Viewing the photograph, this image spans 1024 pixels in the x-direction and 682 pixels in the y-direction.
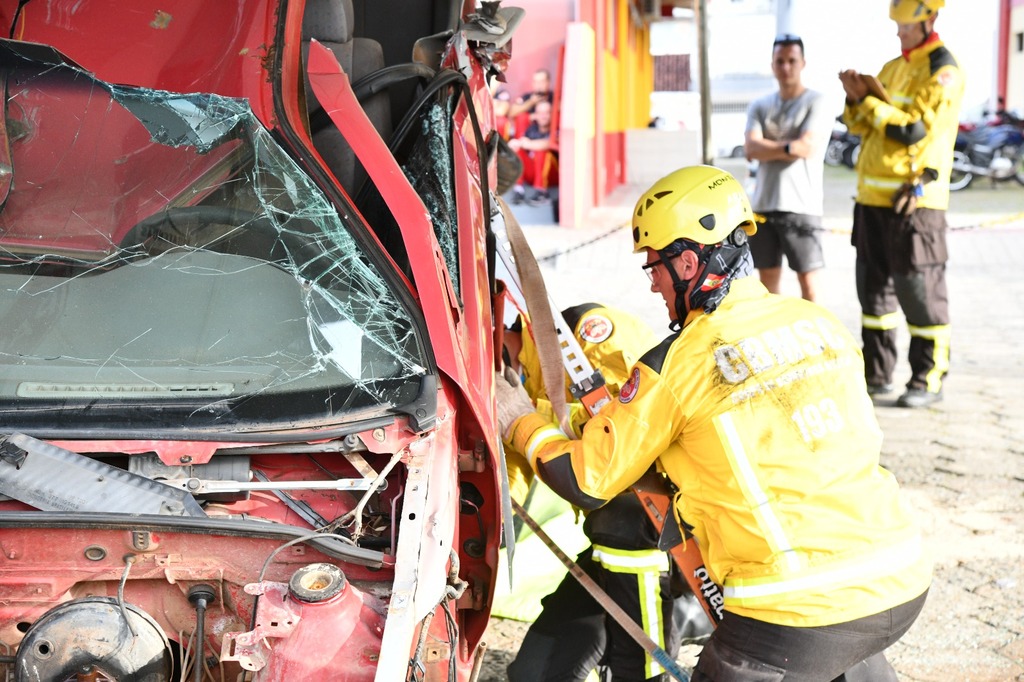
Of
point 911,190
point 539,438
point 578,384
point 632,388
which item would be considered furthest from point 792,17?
point 632,388

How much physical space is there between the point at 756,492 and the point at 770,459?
79 mm

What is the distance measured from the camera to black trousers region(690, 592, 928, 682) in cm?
240

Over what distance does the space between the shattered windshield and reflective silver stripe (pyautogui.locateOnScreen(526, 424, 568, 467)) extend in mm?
493

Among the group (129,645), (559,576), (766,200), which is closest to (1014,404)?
(766,200)

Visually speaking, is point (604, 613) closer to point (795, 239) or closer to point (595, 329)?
point (595, 329)

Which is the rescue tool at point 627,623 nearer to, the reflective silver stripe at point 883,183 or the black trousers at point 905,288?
the black trousers at point 905,288

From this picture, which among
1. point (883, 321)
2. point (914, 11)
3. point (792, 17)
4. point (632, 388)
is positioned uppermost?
point (792, 17)

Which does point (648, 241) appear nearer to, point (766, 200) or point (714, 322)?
point (714, 322)

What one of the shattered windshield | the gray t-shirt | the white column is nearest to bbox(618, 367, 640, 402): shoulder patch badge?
the shattered windshield

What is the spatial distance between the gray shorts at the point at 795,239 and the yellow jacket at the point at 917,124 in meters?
0.42

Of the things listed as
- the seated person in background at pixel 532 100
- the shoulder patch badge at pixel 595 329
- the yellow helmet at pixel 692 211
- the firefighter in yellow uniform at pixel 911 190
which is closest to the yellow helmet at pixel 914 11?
the firefighter in yellow uniform at pixel 911 190

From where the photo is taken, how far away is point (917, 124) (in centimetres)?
575

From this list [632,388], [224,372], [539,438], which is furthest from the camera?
[539,438]

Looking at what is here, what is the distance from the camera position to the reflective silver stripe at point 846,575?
7.81 feet
